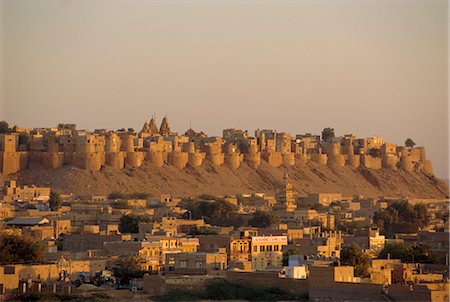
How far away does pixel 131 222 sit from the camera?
56.7 meters

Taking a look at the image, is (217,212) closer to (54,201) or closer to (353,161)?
(54,201)

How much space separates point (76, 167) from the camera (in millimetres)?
82688

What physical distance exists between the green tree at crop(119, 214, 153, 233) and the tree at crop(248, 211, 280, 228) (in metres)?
3.57

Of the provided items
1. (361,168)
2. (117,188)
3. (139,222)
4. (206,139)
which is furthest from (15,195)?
(361,168)

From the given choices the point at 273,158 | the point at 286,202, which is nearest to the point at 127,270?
the point at 286,202

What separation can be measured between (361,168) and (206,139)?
9.28 meters

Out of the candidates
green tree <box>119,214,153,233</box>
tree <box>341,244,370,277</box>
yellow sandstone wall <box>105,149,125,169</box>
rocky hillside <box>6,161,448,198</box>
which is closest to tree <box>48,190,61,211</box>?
rocky hillside <box>6,161,448,198</box>

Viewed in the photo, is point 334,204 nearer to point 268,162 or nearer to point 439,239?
point 268,162

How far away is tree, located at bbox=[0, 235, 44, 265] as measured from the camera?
4138 centimetres

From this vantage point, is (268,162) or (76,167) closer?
(76,167)

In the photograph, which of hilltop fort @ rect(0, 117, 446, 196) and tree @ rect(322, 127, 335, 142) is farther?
tree @ rect(322, 127, 335, 142)

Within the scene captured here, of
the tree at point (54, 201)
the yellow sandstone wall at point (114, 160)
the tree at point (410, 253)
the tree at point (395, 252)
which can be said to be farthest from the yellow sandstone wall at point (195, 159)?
the tree at point (410, 253)

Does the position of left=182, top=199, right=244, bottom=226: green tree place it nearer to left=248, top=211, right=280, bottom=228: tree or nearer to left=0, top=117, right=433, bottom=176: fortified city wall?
left=248, top=211, right=280, bottom=228: tree

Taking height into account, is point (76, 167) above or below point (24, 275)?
above
